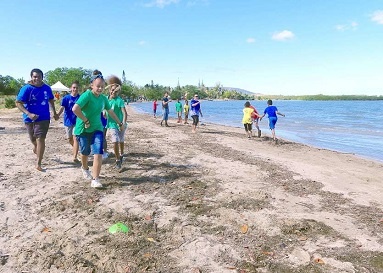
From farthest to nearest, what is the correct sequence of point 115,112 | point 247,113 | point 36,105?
point 247,113
point 115,112
point 36,105

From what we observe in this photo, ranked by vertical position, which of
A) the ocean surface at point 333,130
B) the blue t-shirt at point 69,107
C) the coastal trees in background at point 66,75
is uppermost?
the coastal trees in background at point 66,75

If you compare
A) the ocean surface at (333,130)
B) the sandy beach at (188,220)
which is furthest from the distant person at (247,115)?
the sandy beach at (188,220)

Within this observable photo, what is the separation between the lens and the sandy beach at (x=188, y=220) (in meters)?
3.14

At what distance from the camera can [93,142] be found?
528 centimetres

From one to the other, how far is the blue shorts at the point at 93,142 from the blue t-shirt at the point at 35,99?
4.90 feet

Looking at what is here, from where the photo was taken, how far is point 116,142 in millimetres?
6777

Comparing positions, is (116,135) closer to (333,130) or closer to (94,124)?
(94,124)

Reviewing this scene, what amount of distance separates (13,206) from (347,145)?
50.5 ft

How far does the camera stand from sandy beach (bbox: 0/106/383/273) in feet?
10.3

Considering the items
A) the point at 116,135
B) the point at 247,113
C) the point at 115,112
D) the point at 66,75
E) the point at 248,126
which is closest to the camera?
the point at 116,135

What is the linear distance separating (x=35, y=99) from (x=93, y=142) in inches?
74.7

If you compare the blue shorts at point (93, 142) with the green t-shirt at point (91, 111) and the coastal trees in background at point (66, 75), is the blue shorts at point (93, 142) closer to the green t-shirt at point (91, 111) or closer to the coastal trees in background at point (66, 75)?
the green t-shirt at point (91, 111)

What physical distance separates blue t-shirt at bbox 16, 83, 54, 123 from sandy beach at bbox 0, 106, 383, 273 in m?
1.22

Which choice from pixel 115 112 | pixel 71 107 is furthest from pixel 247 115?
pixel 71 107
